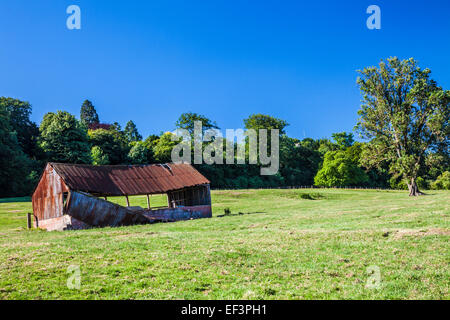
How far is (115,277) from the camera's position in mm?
9977

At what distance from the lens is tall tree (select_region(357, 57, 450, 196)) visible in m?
52.5

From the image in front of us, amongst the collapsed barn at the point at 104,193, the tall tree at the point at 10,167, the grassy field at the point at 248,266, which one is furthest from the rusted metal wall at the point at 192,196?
the tall tree at the point at 10,167

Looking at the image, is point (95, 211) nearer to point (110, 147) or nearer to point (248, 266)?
point (248, 266)

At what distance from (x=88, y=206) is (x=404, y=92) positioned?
51173 mm

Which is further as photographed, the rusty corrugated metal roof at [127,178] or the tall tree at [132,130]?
the tall tree at [132,130]

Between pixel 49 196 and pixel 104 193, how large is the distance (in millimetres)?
4248

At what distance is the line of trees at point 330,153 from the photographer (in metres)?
53.8

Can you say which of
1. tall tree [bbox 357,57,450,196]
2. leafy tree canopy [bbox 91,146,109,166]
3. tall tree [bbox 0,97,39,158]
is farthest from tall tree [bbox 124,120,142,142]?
tall tree [bbox 357,57,450,196]

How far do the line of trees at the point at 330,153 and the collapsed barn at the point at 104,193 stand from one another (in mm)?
35012

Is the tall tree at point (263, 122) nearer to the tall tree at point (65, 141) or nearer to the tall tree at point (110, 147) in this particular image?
the tall tree at point (110, 147)

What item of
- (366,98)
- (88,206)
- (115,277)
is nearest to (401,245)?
(115,277)

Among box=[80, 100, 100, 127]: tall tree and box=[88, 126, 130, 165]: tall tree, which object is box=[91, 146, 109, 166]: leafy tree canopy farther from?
box=[80, 100, 100, 127]: tall tree
